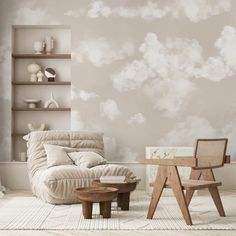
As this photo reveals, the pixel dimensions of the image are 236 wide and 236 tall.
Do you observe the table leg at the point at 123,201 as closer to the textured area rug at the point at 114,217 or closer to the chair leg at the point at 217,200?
the textured area rug at the point at 114,217

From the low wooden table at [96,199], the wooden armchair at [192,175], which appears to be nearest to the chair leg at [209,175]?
the wooden armchair at [192,175]

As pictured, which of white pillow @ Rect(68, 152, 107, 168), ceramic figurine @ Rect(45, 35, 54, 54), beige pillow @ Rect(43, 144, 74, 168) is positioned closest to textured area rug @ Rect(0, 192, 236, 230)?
beige pillow @ Rect(43, 144, 74, 168)

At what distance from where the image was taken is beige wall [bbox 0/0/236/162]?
23.9 feet

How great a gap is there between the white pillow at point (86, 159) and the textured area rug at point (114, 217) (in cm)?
60

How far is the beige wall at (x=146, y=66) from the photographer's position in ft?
23.9

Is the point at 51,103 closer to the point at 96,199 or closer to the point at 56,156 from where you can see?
the point at 56,156

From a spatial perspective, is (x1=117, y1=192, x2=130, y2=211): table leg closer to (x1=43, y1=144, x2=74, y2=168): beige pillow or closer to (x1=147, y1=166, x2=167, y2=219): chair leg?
(x1=147, y1=166, x2=167, y2=219): chair leg

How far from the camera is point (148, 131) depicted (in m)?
7.29

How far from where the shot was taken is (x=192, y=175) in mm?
5156

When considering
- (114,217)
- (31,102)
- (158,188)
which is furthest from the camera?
(31,102)

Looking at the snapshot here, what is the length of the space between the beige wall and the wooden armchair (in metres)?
2.12

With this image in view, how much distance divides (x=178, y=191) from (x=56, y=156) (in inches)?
81.8

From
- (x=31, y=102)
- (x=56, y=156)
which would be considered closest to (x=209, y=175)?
(x=56, y=156)

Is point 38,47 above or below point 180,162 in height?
above
